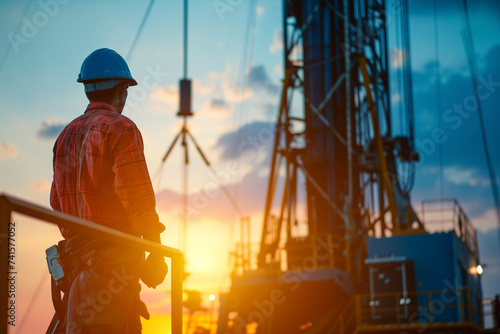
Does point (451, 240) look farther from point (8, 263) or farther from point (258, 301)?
point (8, 263)

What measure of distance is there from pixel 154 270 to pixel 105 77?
3.60 ft

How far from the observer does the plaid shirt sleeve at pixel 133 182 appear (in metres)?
3.44

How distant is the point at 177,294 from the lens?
143 inches

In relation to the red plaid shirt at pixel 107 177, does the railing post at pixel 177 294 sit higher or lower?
lower

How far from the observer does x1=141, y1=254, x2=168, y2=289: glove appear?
3430 mm

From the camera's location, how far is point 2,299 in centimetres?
246

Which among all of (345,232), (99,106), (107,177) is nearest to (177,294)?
(107,177)

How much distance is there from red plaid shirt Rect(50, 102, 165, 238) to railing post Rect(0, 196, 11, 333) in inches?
36.5

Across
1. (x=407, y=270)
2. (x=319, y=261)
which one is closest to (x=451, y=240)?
(x=407, y=270)

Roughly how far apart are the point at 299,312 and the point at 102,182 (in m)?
22.9

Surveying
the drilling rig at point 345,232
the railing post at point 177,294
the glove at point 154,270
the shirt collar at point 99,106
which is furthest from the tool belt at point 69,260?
the drilling rig at point 345,232

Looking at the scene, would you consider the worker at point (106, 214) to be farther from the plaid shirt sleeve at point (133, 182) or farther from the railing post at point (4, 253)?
the railing post at point (4, 253)

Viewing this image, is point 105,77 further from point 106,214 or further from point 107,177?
point 106,214

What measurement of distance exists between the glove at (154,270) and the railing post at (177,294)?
0.21 metres
